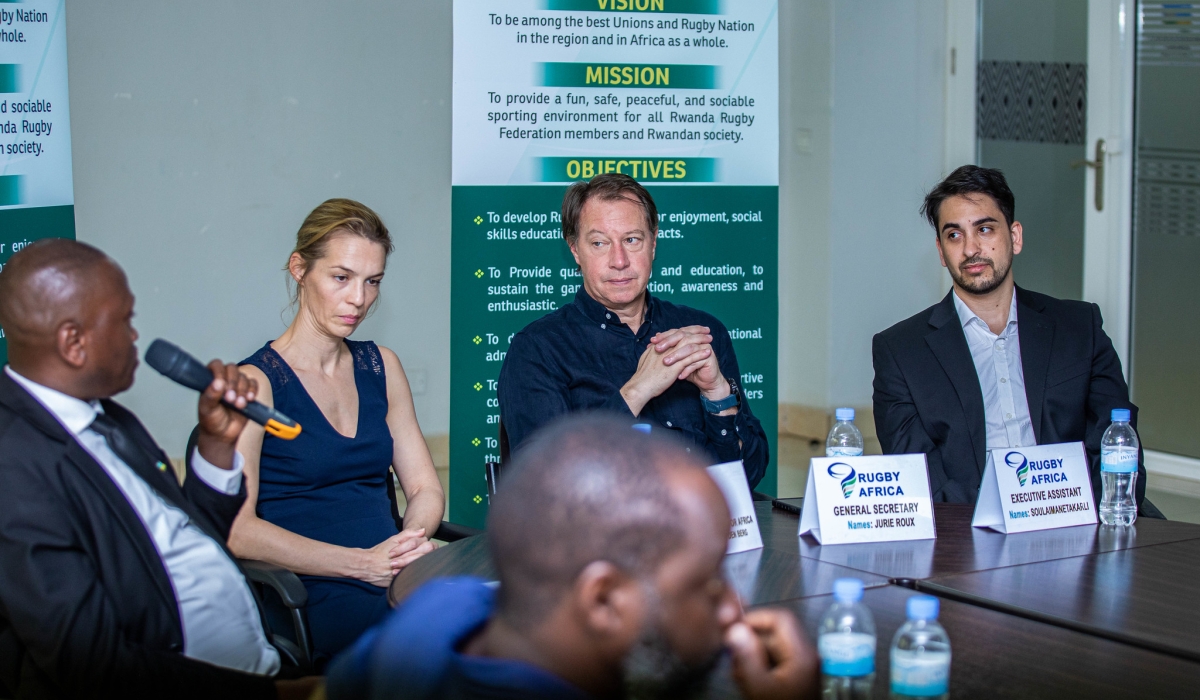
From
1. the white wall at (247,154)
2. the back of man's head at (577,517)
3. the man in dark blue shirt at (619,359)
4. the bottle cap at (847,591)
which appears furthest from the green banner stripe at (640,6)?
the back of man's head at (577,517)

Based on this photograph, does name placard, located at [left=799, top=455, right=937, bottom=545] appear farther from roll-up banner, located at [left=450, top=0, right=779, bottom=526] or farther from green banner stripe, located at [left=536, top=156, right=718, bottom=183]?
green banner stripe, located at [left=536, top=156, right=718, bottom=183]

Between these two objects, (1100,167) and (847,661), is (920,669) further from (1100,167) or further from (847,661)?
(1100,167)

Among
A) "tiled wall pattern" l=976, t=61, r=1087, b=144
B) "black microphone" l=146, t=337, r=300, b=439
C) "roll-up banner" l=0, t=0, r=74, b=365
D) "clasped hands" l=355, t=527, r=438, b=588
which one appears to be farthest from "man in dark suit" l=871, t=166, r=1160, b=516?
"tiled wall pattern" l=976, t=61, r=1087, b=144

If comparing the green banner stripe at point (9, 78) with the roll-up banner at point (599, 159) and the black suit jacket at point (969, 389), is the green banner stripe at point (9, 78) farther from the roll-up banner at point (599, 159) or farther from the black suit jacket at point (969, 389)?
the black suit jacket at point (969, 389)

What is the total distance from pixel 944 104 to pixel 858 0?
2.56ft

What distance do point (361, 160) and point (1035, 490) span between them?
4212 mm

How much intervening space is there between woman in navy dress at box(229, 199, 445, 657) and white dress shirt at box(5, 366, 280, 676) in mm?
432

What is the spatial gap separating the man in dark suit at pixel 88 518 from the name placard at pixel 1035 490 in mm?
1327

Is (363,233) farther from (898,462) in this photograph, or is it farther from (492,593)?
(492,593)

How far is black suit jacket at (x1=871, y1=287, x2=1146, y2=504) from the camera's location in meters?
2.60

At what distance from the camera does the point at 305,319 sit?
8.04 ft

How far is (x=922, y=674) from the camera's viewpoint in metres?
1.24

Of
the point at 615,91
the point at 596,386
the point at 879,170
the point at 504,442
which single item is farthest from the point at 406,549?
the point at 879,170

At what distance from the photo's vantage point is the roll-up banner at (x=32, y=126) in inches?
114
